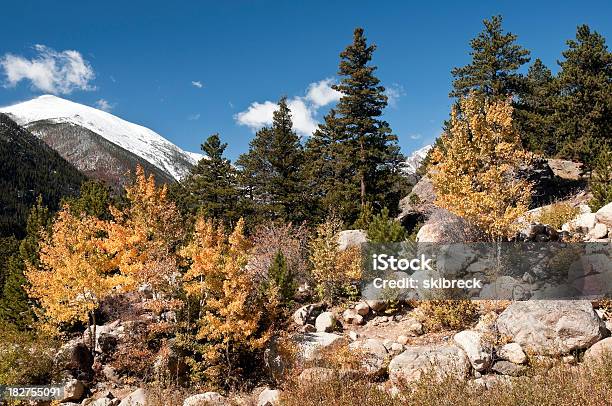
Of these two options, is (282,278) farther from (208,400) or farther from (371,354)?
(208,400)

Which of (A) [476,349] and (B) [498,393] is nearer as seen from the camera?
(B) [498,393]

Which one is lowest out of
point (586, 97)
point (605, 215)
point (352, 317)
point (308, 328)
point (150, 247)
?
point (308, 328)

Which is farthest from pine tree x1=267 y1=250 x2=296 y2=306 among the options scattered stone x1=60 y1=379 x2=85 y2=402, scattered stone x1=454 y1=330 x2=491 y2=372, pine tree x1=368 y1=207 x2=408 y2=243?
scattered stone x1=60 y1=379 x2=85 y2=402

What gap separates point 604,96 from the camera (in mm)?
23547

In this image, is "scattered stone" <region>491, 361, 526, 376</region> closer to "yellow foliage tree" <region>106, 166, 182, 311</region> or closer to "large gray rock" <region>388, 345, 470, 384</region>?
"large gray rock" <region>388, 345, 470, 384</region>

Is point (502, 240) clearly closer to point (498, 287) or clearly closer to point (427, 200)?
point (498, 287)

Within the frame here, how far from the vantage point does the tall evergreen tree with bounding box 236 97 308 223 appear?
100 ft

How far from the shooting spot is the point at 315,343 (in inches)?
511

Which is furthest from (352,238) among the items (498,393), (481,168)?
(498,393)

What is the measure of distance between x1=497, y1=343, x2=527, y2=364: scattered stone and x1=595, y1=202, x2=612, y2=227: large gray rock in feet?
29.6

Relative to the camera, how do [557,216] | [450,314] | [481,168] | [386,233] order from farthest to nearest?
[386,233] < [557,216] < [481,168] < [450,314]

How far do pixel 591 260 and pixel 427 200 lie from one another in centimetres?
1647

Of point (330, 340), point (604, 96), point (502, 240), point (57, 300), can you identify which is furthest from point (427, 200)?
point (57, 300)

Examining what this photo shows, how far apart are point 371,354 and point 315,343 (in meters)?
2.04
